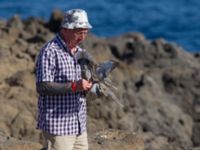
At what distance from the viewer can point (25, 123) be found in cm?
1385

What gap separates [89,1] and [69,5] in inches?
97.0

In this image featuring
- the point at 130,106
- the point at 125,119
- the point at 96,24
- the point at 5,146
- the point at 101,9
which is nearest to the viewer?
the point at 5,146

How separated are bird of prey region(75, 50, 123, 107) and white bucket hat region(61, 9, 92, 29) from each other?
0.30m

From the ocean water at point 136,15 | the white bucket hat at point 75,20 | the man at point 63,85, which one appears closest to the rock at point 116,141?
the man at point 63,85

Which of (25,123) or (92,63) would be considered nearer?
(92,63)

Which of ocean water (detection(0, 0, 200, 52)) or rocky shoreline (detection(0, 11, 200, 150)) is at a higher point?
ocean water (detection(0, 0, 200, 52))

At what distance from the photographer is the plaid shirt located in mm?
7938

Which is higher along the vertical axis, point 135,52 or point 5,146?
point 135,52

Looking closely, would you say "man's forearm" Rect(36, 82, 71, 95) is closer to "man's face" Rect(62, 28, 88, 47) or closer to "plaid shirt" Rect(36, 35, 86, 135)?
"plaid shirt" Rect(36, 35, 86, 135)

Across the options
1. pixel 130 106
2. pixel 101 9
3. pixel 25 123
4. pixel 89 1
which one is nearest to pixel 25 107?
pixel 25 123

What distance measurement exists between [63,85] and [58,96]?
154 mm

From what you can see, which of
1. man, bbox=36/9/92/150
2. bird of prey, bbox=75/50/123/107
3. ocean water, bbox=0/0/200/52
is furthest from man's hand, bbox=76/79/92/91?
ocean water, bbox=0/0/200/52

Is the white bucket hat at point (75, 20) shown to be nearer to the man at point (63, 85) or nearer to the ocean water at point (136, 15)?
the man at point (63, 85)

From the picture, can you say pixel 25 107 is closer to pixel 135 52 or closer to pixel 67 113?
pixel 67 113
